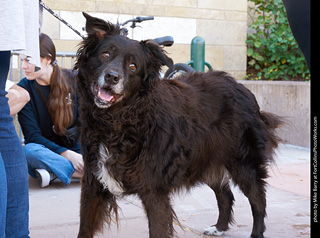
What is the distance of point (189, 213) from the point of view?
4242 millimetres

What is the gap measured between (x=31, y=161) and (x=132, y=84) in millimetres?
2046

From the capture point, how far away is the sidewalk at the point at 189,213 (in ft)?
12.3

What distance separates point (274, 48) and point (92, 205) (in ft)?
20.7

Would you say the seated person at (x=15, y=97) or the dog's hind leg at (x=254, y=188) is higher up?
the seated person at (x=15, y=97)

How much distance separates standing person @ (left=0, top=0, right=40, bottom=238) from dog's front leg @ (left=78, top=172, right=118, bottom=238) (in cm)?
48

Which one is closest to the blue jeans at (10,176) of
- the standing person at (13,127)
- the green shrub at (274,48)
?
the standing person at (13,127)

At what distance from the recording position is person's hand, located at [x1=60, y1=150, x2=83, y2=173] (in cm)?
476

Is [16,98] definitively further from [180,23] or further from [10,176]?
[180,23]

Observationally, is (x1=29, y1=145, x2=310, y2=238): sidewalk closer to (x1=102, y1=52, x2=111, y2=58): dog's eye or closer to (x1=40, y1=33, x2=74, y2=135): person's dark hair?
(x1=40, y1=33, x2=74, y2=135): person's dark hair

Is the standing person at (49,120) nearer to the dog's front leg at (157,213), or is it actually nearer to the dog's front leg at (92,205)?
the dog's front leg at (92,205)

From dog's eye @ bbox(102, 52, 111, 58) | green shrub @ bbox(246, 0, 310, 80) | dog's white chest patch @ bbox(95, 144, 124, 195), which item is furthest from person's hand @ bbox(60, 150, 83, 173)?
green shrub @ bbox(246, 0, 310, 80)

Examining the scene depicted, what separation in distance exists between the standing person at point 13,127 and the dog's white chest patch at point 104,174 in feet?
1.70

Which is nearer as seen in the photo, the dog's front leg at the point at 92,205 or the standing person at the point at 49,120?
the dog's front leg at the point at 92,205

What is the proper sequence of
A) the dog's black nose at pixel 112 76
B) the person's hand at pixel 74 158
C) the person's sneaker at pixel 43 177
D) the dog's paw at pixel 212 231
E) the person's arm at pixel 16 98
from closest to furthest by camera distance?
the dog's black nose at pixel 112 76, the person's arm at pixel 16 98, the dog's paw at pixel 212 231, the person's sneaker at pixel 43 177, the person's hand at pixel 74 158
